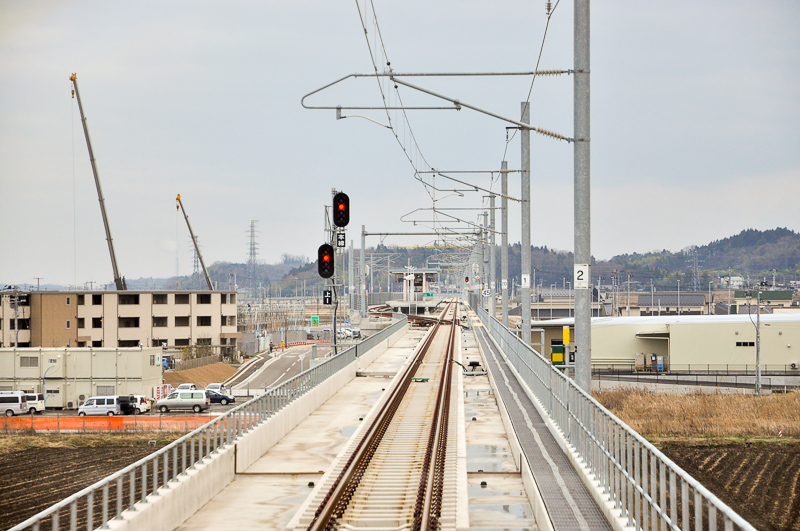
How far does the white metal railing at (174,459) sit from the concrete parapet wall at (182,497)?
0.12 m

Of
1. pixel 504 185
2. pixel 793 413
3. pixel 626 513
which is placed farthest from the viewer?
pixel 793 413

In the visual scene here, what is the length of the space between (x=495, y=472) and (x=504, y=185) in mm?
→ 26669

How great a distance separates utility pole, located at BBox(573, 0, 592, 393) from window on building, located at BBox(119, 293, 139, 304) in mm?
84016

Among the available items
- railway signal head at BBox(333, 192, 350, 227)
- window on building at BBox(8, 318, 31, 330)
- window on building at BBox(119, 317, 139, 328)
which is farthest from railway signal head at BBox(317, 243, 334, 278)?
window on building at BBox(119, 317, 139, 328)

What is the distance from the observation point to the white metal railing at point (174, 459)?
869cm

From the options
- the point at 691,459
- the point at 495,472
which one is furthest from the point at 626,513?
the point at 691,459

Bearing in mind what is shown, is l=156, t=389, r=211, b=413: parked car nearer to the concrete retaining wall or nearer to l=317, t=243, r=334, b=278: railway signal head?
the concrete retaining wall

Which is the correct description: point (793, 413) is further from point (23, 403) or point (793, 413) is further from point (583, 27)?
point (23, 403)

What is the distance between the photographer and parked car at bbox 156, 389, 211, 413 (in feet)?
172

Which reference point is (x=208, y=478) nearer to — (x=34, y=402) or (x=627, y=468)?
(x=627, y=468)

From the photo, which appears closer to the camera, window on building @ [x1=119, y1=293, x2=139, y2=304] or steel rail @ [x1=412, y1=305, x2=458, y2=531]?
steel rail @ [x1=412, y1=305, x2=458, y2=531]

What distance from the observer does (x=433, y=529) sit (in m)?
11.4

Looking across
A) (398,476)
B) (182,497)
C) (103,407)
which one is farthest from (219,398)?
(182,497)

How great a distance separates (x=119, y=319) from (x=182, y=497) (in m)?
84.6
